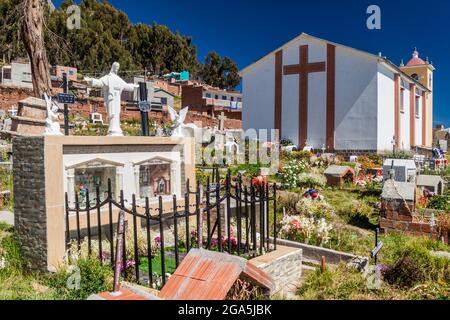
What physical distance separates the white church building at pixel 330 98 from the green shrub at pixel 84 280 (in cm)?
2246

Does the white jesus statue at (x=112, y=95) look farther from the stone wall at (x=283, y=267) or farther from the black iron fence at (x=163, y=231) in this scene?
the stone wall at (x=283, y=267)

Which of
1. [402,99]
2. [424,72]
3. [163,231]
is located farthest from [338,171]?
[424,72]

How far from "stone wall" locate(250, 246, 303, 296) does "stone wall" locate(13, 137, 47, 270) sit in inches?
133

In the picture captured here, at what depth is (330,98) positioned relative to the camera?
2669 centimetres

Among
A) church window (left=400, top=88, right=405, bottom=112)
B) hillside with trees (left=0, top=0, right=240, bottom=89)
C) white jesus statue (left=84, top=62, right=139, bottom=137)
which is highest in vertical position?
hillside with trees (left=0, top=0, right=240, bottom=89)

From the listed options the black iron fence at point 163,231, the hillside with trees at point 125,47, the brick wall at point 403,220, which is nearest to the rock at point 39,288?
the black iron fence at point 163,231

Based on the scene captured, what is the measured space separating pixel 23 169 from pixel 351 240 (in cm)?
681

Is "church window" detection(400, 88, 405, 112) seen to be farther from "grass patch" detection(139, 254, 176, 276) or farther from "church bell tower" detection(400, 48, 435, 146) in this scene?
"grass patch" detection(139, 254, 176, 276)

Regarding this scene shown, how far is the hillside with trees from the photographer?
2159 inches

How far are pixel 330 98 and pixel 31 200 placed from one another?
22815 mm

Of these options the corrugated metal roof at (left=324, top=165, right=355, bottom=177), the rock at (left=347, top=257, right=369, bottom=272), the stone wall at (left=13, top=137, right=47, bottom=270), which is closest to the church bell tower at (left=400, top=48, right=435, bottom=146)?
the corrugated metal roof at (left=324, top=165, right=355, bottom=177)

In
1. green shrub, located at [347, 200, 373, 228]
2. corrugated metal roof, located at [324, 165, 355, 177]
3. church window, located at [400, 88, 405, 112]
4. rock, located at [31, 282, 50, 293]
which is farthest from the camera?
church window, located at [400, 88, 405, 112]

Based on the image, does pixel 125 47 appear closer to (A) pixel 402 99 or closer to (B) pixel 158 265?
(A) pixel 402 99
